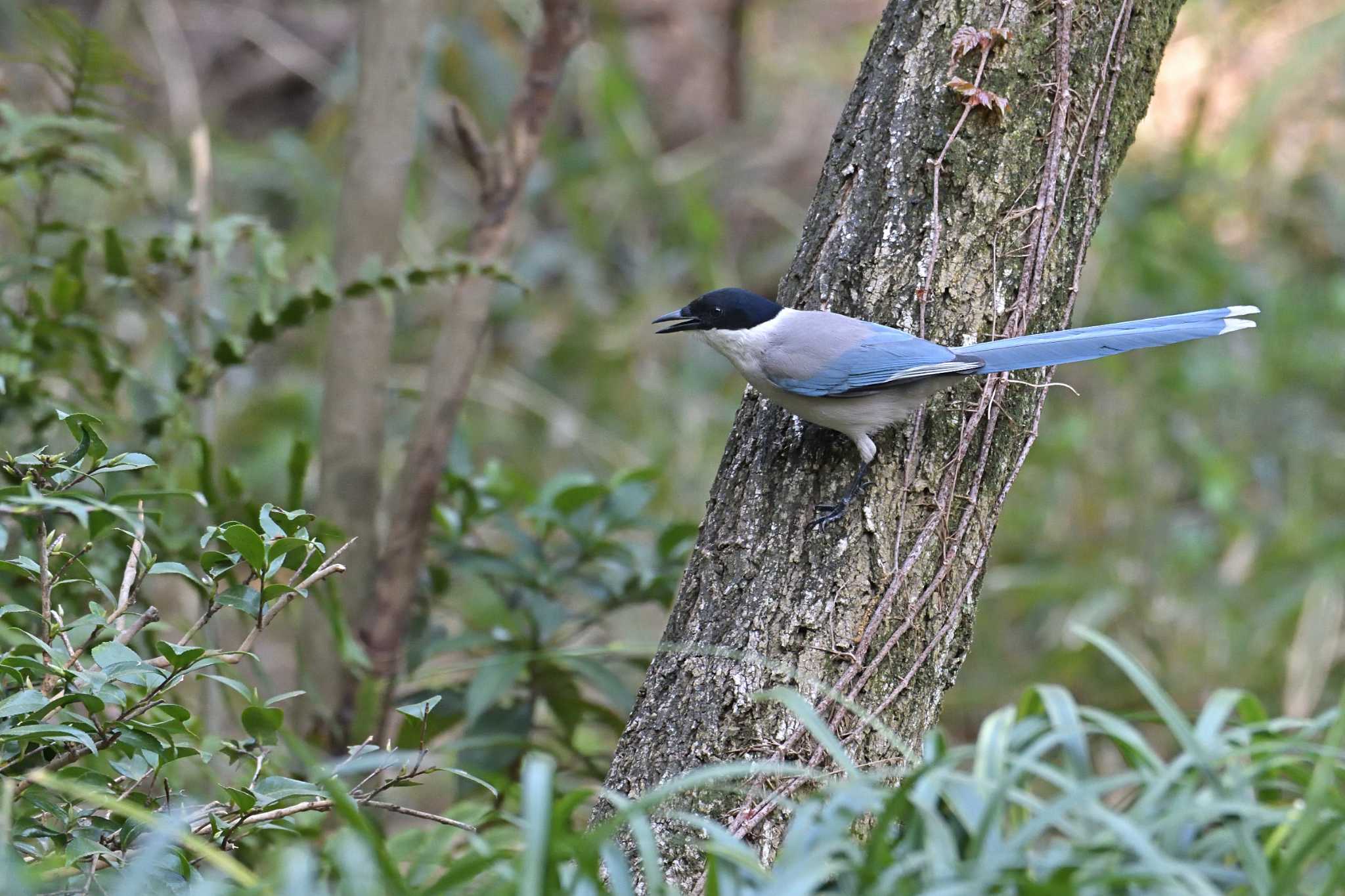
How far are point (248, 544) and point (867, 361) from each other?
115cm

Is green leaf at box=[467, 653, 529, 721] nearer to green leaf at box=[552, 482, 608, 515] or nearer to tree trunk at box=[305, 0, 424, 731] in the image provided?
green leaf at box=[552, 482, 608, 515]

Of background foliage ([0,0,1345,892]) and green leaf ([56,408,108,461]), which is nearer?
background foliage ([0,0,1345,892])

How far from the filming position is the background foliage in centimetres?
140

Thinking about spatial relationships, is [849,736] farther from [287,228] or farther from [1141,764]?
[287,228]

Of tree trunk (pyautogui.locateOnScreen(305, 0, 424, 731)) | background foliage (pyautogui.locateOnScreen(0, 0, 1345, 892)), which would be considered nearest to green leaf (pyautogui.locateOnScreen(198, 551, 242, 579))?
background foliage (pyautogui.locateOnScreen(0, 0, 1345, 892))

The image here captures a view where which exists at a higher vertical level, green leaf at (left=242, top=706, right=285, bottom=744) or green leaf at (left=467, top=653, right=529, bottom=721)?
green leaf at (left=242, top=706, right=285, bottom=744)

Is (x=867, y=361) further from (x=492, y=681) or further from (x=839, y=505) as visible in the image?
(x=492, y=681)

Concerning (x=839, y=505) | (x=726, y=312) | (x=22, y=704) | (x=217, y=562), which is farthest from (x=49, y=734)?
(x=726, y=312)

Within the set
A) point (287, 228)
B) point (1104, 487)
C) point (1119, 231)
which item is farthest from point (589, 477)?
point (287, 228)

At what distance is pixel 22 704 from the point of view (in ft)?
4.98

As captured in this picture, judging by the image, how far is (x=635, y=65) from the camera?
8.03 m

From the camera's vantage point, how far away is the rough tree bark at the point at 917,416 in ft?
6.37

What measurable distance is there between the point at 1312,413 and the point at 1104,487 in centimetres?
127

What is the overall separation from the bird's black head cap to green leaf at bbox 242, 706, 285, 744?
121cm
